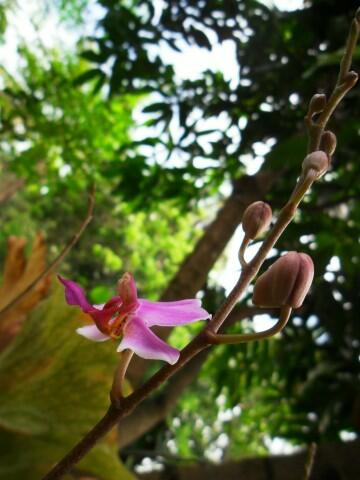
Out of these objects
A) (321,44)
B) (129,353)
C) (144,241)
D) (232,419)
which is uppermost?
(129,353)

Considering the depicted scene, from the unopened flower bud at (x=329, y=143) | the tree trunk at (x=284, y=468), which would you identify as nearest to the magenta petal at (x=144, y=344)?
the unopened flower bud at (x=329, y=143)

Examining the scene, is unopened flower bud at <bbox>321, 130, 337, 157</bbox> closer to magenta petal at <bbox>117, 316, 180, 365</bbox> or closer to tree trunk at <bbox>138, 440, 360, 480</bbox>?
magenta petal at <bbox>117, 316, 180, 365</bbox>

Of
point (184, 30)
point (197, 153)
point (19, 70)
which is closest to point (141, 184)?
point (197, 153)

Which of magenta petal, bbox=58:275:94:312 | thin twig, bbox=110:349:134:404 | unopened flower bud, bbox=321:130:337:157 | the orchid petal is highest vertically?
magenta petal, bbox=58:275:94:312

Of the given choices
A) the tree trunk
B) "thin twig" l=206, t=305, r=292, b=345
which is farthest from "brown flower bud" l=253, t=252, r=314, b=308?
the tree trunk

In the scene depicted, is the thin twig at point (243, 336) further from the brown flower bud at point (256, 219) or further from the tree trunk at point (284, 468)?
the tree trunk at point (284, 468)

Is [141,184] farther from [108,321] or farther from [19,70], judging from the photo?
[19,70]

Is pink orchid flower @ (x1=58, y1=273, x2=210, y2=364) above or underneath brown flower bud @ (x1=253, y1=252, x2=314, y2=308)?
above
